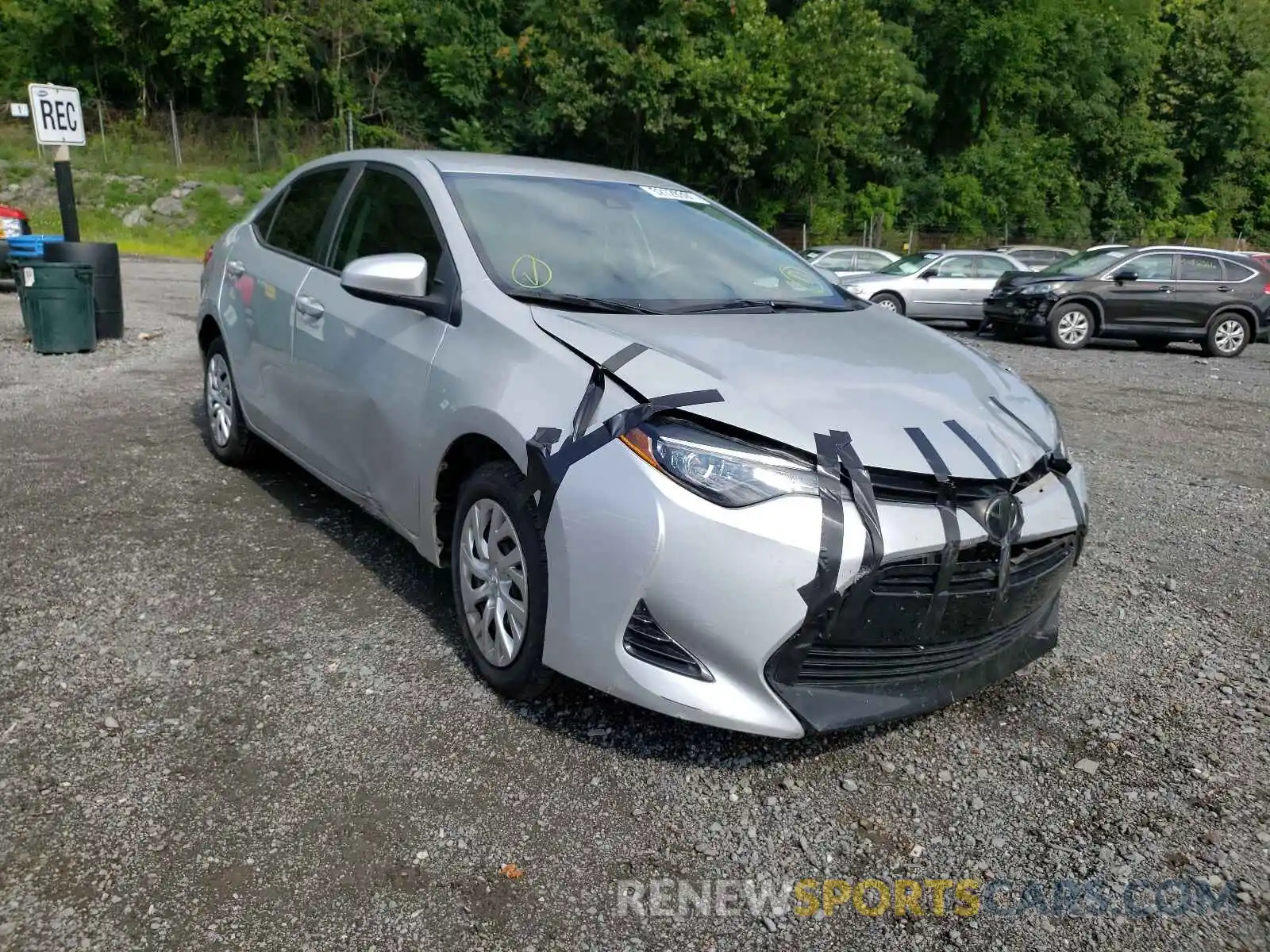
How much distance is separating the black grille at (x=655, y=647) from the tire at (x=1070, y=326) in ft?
45.3

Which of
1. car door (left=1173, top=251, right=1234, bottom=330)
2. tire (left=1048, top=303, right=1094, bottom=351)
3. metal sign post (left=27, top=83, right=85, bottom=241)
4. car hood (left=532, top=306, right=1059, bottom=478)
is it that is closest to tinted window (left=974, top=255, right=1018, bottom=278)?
tire (left=1048, top=303, right=1094, bottom=351)

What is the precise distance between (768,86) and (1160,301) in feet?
65.2

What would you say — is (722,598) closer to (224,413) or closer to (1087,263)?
(224,413)

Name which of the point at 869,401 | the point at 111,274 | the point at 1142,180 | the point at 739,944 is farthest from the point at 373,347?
the point at 1142,180

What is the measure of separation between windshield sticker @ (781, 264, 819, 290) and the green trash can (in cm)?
725

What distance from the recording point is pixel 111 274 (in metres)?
9.84

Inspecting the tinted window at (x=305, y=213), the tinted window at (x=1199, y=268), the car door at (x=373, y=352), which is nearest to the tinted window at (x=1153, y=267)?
the tinted window at (x=1199, y=268)

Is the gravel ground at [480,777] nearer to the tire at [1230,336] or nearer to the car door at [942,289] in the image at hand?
the tire at [1230,336]

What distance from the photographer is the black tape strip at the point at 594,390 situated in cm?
282

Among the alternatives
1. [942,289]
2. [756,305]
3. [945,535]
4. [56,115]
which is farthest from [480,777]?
[942,289]

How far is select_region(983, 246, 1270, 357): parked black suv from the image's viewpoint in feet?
48.9

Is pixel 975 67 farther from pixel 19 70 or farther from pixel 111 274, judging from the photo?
pixel 111 274

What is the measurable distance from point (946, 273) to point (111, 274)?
13502 mm

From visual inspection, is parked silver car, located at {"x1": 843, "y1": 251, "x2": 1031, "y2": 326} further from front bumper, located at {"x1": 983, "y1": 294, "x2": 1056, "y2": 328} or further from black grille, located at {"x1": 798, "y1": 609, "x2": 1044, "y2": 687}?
black grille, located at {"x1": 798, "y1": 609, "x2": 1044, "y2": 687}
